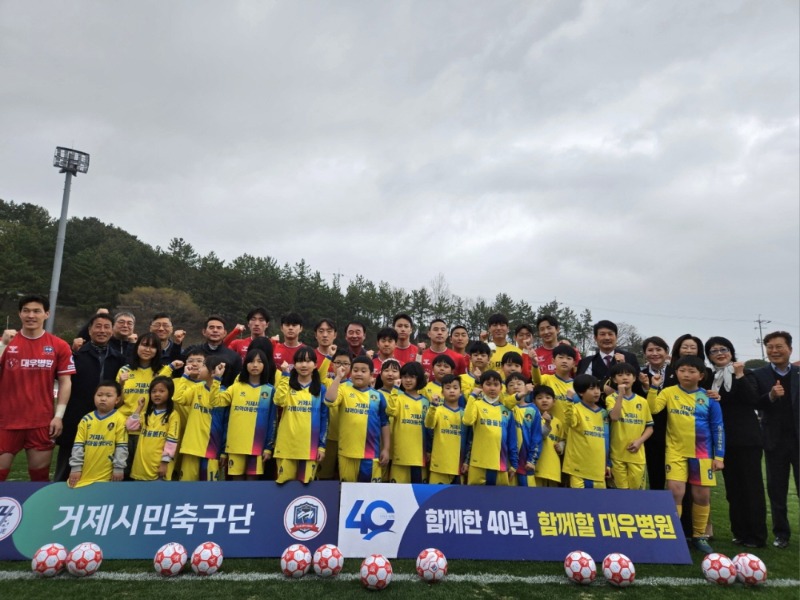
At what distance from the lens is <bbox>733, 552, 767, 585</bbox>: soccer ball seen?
4438 millimetres

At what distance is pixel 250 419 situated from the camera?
5289mm

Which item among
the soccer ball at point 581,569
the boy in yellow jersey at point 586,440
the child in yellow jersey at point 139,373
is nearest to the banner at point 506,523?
the soccer ball at point 581,569

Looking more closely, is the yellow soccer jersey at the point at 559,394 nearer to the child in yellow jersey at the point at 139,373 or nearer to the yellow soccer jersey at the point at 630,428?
the yellow soccer jersey at the point at 630,428

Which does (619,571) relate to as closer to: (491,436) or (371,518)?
(491,436)

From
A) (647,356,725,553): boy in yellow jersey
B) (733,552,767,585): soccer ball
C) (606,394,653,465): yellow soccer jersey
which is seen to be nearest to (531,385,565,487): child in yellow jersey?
(606,394,653,465): yellow soccer jersey

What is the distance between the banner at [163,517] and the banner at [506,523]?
38 cm

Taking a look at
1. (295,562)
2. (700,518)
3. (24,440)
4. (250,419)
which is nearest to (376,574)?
(295,562)

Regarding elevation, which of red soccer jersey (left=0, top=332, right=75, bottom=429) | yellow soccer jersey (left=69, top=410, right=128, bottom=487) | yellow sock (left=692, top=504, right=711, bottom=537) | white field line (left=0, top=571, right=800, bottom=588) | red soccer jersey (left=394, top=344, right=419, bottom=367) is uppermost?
red soccer jersey (left=394, top=344, right=419, bottom=367)

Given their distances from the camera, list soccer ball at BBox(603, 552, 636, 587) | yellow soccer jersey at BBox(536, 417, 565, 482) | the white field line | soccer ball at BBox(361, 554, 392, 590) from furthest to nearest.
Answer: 1. yellow soccer jersey at BBox(536, 417, 565, 482)
2. soccer ball at BBox(603, 552, 636, 587)
3. the white field line
4. soccer ball at BBox(361, 554, 392, 590)

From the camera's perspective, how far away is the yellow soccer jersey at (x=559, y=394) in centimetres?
601

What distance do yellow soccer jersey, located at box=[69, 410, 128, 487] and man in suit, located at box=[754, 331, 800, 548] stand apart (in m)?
7.68

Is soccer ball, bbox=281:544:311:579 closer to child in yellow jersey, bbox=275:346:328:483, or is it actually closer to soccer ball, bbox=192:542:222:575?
soccer ball, bbox=192:542:222:575

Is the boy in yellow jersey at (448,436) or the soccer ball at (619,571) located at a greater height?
the boy in yellow jersey at (448,436)

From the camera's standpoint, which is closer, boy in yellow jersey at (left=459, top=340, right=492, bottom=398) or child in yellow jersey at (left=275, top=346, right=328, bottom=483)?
child in yellow jersey at (left=275, top=346, right=328, bottom=483)
